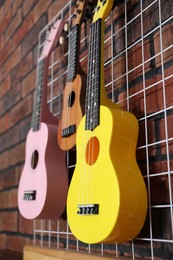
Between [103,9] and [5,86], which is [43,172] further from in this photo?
[5,86]

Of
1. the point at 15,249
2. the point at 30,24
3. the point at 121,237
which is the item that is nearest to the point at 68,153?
the point at 121,237

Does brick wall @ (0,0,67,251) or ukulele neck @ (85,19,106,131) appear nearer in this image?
ukulele neck @ (85,19,106,131)

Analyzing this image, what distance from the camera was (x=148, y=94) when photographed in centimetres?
85

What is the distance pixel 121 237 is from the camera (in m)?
0.74

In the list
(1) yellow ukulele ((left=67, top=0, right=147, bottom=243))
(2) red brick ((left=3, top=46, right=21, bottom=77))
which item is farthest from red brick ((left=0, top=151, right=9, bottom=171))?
(1) yellow ukulele ((left=67, top=0, right=147, bottom=243))

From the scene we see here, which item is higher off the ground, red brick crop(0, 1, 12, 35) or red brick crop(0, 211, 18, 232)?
red brick crop(0, 1, 12, 35)

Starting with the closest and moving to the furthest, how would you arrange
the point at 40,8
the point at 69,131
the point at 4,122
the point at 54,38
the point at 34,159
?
the point at 69,131, the point at 34,159, the point at 54,38, the point at 40,8, the point at 4,122

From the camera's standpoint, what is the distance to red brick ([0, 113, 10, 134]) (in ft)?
5.81

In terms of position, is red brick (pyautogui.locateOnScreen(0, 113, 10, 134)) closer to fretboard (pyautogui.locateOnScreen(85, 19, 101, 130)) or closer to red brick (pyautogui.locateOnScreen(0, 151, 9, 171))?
red brick (pyautogui.locateOnScreen(0, 151, 9, 171))

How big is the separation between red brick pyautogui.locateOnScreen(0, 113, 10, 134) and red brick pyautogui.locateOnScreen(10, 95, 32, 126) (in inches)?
2.4

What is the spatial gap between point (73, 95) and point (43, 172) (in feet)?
0.78

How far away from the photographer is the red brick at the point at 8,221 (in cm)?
153

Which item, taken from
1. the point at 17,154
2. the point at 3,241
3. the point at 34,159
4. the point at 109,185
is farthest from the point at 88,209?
the point at 3,241

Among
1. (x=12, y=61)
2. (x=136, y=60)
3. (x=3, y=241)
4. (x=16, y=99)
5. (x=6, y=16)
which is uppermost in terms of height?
(x=6, y=16)
